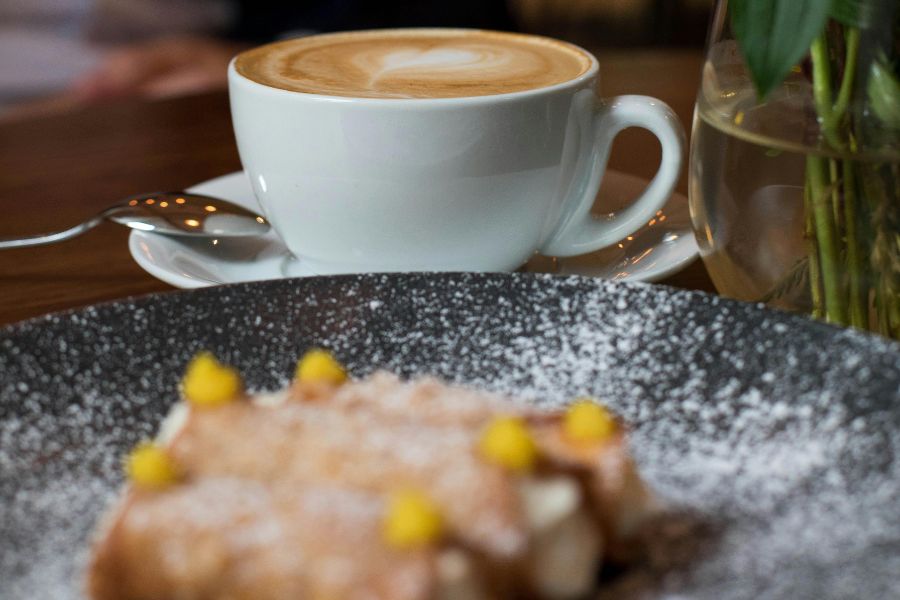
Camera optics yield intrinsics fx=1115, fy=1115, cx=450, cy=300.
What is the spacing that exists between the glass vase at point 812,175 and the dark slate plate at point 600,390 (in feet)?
0.34

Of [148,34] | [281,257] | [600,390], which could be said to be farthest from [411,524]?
[148,34]

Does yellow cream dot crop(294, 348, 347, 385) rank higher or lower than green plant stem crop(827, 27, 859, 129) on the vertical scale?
lower

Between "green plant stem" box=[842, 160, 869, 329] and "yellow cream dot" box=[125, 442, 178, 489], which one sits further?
"green plant stem" box=[842, 160, 869, 329]

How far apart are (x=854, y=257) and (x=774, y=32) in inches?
4.8

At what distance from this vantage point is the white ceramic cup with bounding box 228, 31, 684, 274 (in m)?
0.71

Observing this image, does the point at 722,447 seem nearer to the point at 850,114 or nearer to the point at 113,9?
the point at 850,114

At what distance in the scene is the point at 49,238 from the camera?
806mm

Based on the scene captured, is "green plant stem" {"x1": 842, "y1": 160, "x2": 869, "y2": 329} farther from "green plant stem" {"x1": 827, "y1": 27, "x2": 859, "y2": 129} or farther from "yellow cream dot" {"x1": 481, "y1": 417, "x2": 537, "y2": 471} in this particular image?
"yellow cream dot" {"x1": 481, "y1": 417, "x2": 537, "y2": 471}

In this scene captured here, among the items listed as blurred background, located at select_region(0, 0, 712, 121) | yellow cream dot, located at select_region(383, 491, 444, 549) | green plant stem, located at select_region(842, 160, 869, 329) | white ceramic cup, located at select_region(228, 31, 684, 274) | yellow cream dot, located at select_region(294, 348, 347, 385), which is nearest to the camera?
yellow cream dot, located at select_region(383, 491, 444, 549)

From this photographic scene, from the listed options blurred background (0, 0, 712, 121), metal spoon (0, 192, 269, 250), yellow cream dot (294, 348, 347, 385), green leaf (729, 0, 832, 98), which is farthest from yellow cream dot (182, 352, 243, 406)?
blurred background (0, 0, 712, 121)

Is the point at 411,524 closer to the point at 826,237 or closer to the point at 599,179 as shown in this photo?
the point at 826,237

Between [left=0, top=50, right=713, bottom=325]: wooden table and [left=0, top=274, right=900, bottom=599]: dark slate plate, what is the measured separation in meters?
0.23

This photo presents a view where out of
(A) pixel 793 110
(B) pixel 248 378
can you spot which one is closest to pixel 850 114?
(A) pixel 793 110

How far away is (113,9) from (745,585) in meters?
2.30
